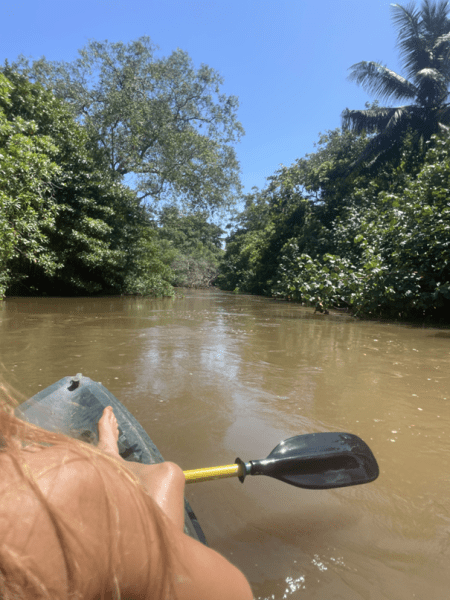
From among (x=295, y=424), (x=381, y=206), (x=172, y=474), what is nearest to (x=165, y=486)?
(x=172, y=474)

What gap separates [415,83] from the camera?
45.4 ft

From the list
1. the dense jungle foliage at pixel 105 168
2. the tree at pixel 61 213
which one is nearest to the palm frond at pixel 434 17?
the dense jungle foliage at pixel 105 168

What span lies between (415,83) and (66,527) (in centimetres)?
1690

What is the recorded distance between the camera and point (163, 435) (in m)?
2.32

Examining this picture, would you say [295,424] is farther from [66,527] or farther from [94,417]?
[66,527]

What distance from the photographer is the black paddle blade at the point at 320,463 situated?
1.56 m

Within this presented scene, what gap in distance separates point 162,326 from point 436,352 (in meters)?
4.11

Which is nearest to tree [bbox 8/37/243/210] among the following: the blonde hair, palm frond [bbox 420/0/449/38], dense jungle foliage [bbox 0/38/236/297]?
dense jungle foliage [bbox 0/38/236/297]

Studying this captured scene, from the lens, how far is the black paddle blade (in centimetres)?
156

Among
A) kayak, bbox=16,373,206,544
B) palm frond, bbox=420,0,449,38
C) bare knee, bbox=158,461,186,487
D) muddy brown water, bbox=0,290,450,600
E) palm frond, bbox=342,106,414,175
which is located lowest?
muddy brown water, bbox=0,290,450,600

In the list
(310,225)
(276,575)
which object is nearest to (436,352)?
(276,575)

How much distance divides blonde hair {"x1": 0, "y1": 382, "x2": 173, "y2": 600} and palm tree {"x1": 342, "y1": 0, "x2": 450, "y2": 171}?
15.5 metres

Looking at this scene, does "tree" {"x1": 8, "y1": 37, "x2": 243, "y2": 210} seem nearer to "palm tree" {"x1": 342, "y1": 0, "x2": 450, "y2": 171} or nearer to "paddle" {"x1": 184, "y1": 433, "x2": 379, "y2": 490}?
"palm tree" {"x1": 342, "y1": 0, "x2": 450, "y2": 171}

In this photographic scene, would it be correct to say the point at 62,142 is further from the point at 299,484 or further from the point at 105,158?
the point at 299,484
